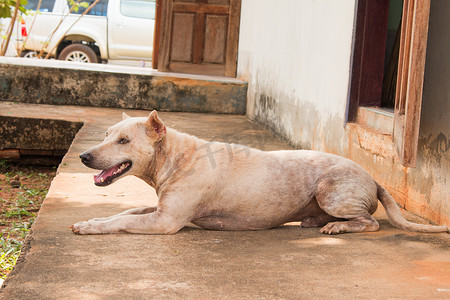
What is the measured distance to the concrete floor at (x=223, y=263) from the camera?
3.11 m

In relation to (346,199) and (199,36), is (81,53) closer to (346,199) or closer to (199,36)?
(199,36)

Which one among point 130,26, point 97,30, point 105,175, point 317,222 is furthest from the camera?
point 130,26

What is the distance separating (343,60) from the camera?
6.34 m

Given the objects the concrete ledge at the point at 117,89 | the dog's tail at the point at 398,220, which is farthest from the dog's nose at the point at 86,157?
the concrete ledge at the point at 117,89

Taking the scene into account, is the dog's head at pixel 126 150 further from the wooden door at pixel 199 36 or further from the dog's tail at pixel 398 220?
the wooden door at pixel 199 36

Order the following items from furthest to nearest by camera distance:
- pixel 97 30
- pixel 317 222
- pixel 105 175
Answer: pixel 97 30 → pixel 317 222 → pixel 105 175

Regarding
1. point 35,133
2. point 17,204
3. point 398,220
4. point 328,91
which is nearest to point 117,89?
point 35,133

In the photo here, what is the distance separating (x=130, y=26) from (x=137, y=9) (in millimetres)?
561

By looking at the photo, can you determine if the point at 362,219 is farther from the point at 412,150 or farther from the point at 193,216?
the point at 193,216

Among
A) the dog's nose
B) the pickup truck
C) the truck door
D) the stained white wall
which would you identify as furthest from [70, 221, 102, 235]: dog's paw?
the truck door

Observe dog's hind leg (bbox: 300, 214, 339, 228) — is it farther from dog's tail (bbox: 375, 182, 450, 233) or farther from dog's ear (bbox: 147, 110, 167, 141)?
dog's ear (bbox: 147, 110, 167, 141)

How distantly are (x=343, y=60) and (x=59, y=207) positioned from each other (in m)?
3.27

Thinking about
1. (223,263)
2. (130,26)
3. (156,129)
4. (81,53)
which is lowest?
(223,263)

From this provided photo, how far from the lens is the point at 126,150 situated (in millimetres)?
4168
